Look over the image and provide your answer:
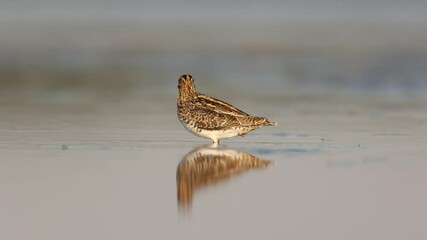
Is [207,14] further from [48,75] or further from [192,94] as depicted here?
[192,94]

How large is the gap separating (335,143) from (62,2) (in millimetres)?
24673

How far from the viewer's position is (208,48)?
2466cm

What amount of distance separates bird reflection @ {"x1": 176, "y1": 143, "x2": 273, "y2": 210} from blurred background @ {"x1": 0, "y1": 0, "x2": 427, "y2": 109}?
5.63m

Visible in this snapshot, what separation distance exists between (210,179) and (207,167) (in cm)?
70

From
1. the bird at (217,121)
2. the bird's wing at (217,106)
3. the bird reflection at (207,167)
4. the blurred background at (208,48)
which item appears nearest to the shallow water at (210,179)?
the bird reflection at (207,167)

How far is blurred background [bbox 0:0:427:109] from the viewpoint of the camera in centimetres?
1919

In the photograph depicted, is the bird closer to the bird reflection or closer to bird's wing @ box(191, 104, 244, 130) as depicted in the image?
bird's wing @ box(191, 104, 244, 130)

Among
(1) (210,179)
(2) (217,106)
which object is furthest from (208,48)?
(1) (210,179)

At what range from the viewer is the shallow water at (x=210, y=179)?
847 cm

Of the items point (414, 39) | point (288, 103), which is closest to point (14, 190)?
point (288, 103)

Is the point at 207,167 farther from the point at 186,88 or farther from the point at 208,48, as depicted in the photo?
the point at 208,48

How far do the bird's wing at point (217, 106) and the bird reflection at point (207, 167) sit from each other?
0.67 meters

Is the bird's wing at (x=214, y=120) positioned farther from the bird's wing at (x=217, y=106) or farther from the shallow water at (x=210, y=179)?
the shallow water at (x=210, y=179)

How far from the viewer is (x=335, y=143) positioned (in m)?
12.6
